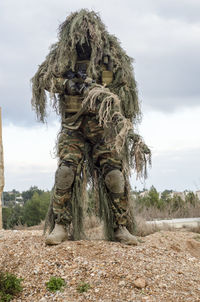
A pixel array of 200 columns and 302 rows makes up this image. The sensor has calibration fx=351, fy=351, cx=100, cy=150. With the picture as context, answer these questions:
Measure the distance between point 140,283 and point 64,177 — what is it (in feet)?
4.73

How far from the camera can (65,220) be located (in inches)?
156

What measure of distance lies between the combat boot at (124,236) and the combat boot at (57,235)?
0.60 meters

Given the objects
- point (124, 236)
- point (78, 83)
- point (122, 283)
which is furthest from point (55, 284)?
point (78, 83)

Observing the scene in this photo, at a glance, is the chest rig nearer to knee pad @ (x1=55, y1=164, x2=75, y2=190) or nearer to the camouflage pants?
the camouflage pants

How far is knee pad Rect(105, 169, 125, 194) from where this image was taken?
13.0 feet

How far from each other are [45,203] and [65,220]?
13.1 m

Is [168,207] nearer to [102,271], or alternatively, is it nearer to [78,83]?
[78,83]

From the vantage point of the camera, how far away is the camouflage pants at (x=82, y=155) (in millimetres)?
3971

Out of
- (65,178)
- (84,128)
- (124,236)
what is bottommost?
(124,236)

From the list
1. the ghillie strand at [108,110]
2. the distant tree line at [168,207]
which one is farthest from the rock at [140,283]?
the distant tree line at [168,207]

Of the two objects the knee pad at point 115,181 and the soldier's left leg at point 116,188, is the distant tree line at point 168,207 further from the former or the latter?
the knee pad at point 115,181

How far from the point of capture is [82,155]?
4121 millimetres

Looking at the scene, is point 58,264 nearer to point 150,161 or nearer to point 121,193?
point 121,193

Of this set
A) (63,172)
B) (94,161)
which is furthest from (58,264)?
(94,161)
